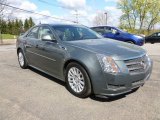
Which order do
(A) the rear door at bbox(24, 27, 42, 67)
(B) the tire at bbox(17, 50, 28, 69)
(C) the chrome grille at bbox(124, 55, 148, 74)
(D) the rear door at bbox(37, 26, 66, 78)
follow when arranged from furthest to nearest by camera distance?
(B) the tire at bbox(17, 50, 28, 69)
(A) the rear door at bbox(24, 27, 42, 67)
(D) the rear door at bbox(37, 26, 66, 78)
(C) the chrome grille at bbox(124, 55, 148, 74)

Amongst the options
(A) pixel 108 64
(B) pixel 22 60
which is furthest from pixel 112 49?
(B) pixel 22 60

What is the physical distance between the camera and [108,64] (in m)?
4.00

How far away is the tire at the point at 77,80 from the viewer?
429 centimetres

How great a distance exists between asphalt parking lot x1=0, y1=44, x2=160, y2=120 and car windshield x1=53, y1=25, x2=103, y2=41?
116cm

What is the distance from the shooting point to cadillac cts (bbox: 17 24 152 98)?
4027 millimetres

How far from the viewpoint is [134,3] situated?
47.3 meters

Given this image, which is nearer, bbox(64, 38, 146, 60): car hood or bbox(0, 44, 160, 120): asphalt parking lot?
bbox(0, 44, 160, 120): asphalt parking lot

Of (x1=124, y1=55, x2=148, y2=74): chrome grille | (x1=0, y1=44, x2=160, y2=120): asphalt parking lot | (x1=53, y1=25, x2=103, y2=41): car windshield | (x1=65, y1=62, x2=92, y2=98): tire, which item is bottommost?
(x1=0, y1=44, x2=160, y2=120): asphalt parking lot

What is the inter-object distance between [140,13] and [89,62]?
151 feet

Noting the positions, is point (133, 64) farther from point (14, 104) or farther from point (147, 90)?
point (14, 104)

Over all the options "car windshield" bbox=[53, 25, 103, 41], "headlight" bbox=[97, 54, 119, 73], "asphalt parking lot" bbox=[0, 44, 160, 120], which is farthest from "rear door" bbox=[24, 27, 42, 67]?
"headlight" bbox=[97, 54, 119, 73]

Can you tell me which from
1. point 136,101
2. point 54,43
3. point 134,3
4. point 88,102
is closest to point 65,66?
point 54,43

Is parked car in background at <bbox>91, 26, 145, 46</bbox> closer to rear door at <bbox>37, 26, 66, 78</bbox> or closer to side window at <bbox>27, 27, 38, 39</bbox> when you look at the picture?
side window at <bbox>27, 27, 38, 39</bbox>

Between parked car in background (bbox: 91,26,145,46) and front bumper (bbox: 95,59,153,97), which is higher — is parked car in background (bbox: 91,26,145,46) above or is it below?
above
